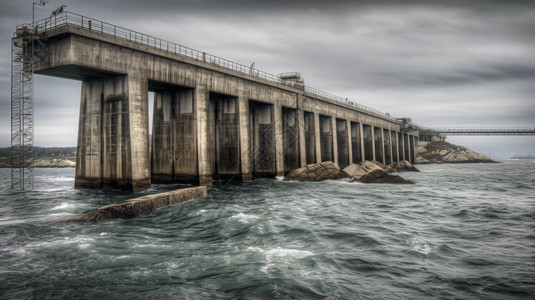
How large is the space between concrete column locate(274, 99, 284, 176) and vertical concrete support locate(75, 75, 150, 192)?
19.5 m

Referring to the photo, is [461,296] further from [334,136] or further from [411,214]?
[334,136]

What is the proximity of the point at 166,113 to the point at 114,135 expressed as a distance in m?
7.41

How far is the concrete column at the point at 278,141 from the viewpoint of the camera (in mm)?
42344

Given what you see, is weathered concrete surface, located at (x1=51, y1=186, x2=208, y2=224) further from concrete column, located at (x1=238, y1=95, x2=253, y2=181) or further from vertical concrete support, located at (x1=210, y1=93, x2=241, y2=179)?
vertical concrete support, located at (x1=210, y1=93, x2=241, y2=179)

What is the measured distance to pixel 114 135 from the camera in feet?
85.9

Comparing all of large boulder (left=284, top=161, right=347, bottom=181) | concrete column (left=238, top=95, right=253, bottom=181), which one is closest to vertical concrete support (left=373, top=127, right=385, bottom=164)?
large boulder (left=284, top=161, right=347, bottom=181)

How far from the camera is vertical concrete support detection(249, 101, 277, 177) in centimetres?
4228

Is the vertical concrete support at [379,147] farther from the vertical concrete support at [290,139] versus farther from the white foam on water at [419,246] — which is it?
the white foam on water at [419,246]

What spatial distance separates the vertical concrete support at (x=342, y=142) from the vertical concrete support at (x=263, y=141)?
70.0 ft

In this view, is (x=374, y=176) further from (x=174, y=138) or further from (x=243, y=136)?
(x=174, y=138)

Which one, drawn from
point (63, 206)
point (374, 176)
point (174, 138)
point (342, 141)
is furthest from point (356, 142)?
point (63, 206)

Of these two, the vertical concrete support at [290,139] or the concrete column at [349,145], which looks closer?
the vertical concrete support at [290,139]

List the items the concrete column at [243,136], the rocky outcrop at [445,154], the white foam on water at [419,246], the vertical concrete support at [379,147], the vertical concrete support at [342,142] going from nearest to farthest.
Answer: the white foam on water at [419,246] < the concrete column at [243,136] < the vertical concrete support at [342,142] < the vertical concrete support at [379,147] < the rocky outcrop at [445,154]

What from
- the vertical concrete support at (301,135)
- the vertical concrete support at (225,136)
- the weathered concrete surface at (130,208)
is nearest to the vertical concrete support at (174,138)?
the vertical concrete support at (225,136)
